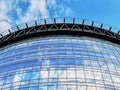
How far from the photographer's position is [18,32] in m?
73.2

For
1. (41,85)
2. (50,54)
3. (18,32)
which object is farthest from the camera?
(18,32)

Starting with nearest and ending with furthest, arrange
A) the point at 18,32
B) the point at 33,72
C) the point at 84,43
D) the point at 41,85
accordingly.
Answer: the point at 41,85, the point at 33,72, the point at 84,43, the point at 18,32

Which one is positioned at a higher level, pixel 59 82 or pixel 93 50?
pixel 93 50

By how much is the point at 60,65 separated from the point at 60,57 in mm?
2783

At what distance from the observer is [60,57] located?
2299 inches

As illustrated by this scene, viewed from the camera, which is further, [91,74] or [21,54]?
[21,54]

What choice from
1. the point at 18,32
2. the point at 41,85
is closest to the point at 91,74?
the point at 41,85

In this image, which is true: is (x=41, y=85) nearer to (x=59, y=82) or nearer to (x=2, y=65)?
(x=59, y=82)

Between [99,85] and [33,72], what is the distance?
449 inches

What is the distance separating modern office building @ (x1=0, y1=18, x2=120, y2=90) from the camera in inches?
2071

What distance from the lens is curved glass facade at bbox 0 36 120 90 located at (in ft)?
171

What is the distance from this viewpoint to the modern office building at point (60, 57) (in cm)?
5259

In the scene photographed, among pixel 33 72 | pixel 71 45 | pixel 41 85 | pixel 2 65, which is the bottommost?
pixel 41 85

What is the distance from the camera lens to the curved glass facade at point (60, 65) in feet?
171
